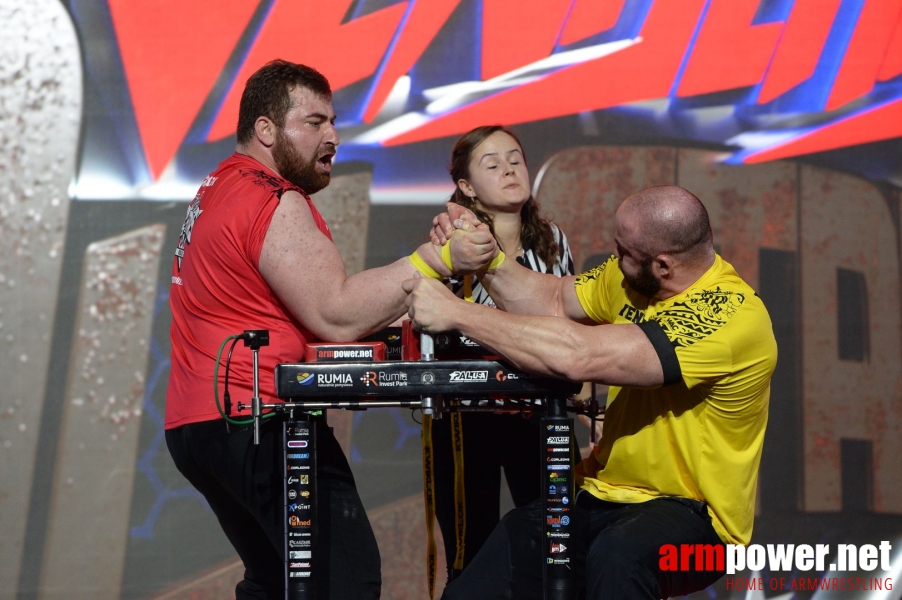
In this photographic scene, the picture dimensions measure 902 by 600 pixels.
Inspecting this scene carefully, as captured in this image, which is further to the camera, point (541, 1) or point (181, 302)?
point (541, 1)

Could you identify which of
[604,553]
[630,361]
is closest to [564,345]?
[630,361]

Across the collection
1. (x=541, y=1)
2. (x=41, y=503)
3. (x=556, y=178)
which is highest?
(x=541, y=1)

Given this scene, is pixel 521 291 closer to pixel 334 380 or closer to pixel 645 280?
pixel 645 280

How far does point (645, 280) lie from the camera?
2.01 m

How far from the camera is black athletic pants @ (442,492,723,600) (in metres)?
1.75

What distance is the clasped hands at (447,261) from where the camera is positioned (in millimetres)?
1853

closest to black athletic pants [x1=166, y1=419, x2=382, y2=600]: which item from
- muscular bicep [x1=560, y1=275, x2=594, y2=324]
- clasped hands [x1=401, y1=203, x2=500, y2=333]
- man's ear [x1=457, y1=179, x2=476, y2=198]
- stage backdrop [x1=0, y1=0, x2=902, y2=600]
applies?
clasped hands [x1=401, y1=203, x2=500, y2=333]

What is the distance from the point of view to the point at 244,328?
1.95 m

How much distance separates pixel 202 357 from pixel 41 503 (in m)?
2.07

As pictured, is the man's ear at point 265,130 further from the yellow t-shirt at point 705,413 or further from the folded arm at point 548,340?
the yellow t-shirt at point 705,413

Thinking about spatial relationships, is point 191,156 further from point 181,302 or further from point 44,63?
point 181,302

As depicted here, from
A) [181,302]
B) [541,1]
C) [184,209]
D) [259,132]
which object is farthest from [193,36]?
[181,302]

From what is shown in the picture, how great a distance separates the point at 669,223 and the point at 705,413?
17.4 inches

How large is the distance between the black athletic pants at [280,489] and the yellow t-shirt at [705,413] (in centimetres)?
59
